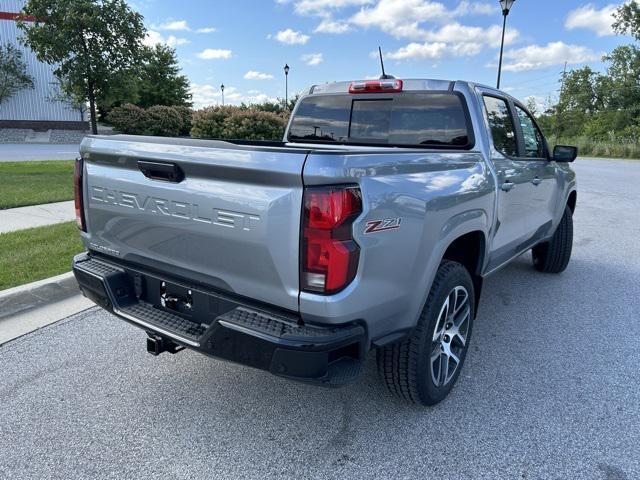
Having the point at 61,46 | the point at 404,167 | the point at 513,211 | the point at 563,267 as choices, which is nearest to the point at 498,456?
the point at 404,167

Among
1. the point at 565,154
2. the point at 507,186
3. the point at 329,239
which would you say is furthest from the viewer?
the point at 565,154

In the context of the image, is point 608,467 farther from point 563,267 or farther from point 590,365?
point 563,267

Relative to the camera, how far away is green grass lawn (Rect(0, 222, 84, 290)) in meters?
4.59

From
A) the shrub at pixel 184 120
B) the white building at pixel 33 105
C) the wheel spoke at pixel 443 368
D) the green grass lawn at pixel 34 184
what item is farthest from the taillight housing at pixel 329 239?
the white building at pixel 33 105

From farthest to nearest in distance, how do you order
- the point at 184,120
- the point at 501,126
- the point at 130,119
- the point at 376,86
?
1. the point at 184,120
2. the point at 130,119
3. the point at 501,126
4. the point at 376,86

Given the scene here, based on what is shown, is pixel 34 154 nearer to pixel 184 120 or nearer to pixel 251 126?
pixel 184 120

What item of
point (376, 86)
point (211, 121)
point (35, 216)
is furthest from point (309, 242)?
point (211, 121)

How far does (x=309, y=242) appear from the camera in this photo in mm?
2025

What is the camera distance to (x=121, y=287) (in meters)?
2.77

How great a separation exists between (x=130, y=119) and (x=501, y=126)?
2285 centimetres

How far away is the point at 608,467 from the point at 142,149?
9.45ft

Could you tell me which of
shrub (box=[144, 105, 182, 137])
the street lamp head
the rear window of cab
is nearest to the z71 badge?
the rear window of cab

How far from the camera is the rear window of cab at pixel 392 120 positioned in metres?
3.48

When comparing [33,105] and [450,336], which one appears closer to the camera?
[450,336]
